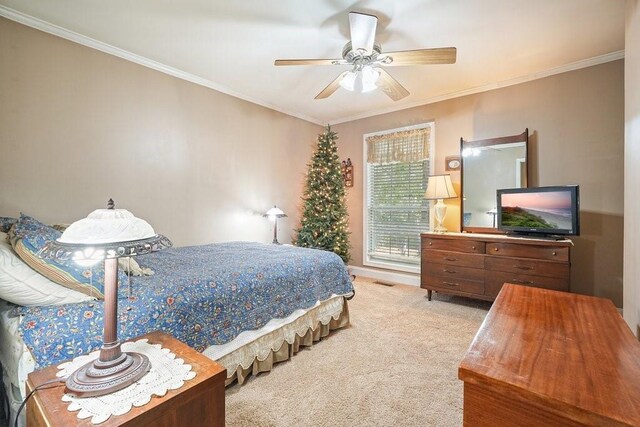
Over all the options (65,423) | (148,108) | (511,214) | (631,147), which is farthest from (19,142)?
(511,214)

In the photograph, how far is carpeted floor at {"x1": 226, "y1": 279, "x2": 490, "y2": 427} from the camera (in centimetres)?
163

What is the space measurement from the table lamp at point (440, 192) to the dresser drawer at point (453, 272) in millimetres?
510

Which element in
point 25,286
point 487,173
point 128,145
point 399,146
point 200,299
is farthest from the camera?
point 399,146

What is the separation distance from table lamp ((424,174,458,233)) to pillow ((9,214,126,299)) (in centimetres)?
348

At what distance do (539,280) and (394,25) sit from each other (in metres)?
2.81

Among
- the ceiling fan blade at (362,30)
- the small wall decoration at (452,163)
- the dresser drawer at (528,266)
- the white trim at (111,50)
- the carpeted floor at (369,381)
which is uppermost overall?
the white trim at (111,50)

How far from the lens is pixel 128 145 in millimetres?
2926

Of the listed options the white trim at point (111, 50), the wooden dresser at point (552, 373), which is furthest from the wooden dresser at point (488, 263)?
the white trim at point (111, 50)

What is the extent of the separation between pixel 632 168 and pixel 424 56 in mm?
1509

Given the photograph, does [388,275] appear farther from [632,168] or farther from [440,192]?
[632,168]

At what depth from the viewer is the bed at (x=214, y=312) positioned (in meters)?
1.23

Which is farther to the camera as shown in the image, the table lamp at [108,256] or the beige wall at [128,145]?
the beige wall at [128,145]

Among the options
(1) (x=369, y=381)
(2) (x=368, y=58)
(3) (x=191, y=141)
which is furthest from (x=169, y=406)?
(3) (x=191, y=141)

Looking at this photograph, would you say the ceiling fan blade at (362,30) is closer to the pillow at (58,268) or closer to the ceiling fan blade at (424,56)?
the ceiling fan blade at (424,56)
